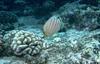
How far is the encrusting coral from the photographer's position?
17.9ft

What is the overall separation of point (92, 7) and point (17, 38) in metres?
3.88

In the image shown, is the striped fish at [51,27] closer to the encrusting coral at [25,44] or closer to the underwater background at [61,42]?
the underwater background at [61,42]

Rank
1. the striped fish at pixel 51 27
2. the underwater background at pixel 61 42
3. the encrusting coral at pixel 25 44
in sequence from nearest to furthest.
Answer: the striped fish at pixel 51 27
the underwater background at pixel 61 42
the encrusting coral at pixel 25 44

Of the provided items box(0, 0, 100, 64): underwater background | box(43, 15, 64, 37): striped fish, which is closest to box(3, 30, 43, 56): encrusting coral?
box(0, 0, 100, 64): underwater background

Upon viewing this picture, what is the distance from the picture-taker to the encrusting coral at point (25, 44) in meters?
5.47

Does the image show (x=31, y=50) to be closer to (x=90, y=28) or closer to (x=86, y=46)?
(x=86, y=46)

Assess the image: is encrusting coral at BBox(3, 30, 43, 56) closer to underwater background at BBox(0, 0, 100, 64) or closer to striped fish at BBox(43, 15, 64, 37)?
underwater background at BBox(0, 0, 100, 64)

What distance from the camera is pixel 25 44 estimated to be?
5.54 meters

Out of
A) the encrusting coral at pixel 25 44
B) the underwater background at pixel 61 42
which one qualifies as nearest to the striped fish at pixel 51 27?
the underwater background at pixel 61 42

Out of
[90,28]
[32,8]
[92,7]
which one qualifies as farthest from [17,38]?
[32,8]

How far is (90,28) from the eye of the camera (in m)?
7.50

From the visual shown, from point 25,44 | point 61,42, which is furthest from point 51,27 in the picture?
point 61,42

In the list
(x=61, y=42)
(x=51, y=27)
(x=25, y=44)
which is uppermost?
(x=51, y=27)

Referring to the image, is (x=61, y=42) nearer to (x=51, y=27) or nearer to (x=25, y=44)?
(x=25, y=44)
